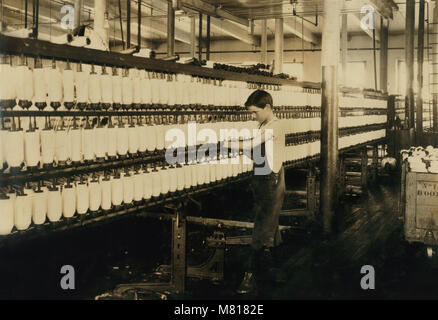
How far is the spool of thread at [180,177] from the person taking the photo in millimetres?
4336

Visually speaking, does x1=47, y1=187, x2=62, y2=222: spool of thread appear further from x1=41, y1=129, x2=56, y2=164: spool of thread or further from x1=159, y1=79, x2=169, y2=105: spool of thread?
x1=159, y1=79, x2=169, y2=105: spool of thread

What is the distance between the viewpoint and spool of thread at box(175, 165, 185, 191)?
4.34 m

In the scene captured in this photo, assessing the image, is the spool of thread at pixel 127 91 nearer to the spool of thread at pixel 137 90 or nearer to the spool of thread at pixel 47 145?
the spool of thread at pixel 137 90

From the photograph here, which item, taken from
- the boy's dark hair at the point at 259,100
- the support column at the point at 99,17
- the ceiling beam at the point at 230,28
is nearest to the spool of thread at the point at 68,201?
the boy's dark hair at the point at 259,100

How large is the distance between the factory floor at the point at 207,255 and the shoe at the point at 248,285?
88mm

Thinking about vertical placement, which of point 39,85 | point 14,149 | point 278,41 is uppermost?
point 278,41

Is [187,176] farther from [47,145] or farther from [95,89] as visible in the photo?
[47,145]

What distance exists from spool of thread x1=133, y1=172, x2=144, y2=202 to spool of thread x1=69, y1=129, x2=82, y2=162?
61 centimetres

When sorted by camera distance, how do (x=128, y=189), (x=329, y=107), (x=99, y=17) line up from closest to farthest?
(x=128, y=189), (x=99, y=17), (x=329, y=107)

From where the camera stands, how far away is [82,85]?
335cm

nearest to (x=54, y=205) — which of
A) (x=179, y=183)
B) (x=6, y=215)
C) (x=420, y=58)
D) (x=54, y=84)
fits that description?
(x=6, y=215)

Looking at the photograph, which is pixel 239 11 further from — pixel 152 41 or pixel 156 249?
pixel 152 41

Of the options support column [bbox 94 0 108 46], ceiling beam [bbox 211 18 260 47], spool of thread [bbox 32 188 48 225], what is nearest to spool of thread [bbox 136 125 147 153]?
spool of thread [bbox 32 188 48 225]

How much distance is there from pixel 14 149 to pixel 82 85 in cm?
65
